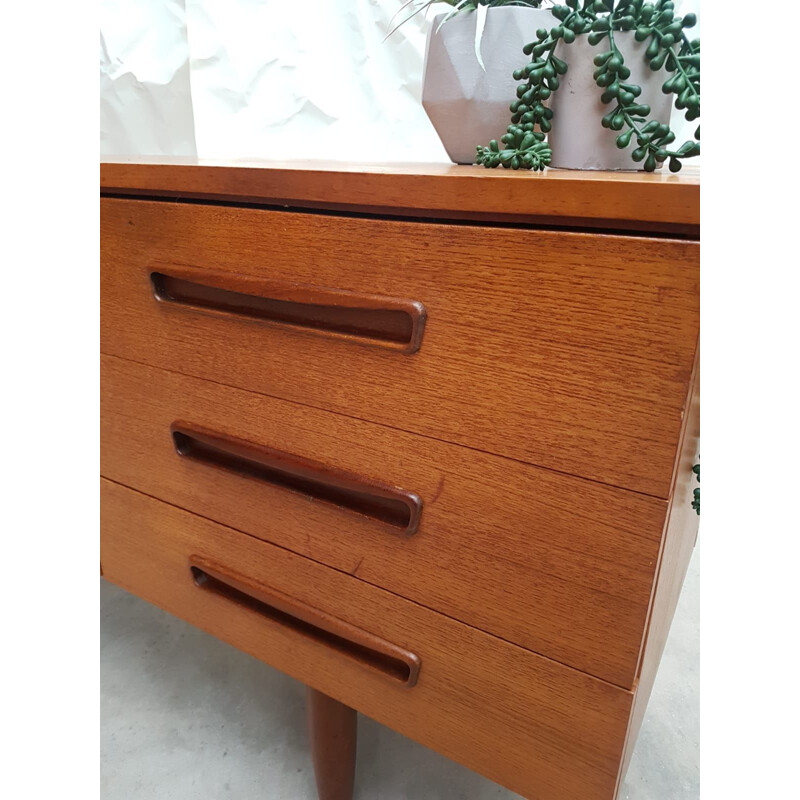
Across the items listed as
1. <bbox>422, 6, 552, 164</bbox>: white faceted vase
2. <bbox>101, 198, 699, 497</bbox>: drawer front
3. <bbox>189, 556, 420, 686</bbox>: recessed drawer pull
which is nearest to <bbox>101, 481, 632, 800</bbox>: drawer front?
<bbox>189, 556, 420, 686</bbox>: recessed drawer pull

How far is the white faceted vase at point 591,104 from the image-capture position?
474mm

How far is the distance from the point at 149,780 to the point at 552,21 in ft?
2.89

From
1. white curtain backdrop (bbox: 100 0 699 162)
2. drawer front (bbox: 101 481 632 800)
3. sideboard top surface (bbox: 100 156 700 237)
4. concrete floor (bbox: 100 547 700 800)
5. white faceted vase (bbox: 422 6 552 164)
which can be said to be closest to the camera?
sideboard top surface (bbox: 100 156 700 237)

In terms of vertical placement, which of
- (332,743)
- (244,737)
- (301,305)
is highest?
(301,305)

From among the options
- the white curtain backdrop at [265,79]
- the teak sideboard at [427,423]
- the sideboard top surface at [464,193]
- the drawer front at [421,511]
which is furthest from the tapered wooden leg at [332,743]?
the white curtain backdrop at [265,79]

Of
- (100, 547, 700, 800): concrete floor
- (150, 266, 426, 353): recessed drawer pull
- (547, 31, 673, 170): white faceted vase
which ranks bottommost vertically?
(100, 547, 700, 800): concrete floor

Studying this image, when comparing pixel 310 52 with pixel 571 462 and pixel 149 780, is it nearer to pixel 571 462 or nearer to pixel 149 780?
pixel 571 462

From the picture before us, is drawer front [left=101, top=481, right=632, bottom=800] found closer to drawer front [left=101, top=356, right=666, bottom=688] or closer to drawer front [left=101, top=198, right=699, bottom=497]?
drawer front [left=101, top=356, right=666, bottom=688]

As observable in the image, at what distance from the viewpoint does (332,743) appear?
0.62 metres

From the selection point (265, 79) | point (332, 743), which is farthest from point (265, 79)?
point (332, 743)

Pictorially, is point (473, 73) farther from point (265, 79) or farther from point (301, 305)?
point (265, 79)

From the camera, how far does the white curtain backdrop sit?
97 centimetres

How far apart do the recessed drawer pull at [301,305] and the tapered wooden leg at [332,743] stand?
0.36 m

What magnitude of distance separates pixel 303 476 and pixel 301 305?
131 mm
